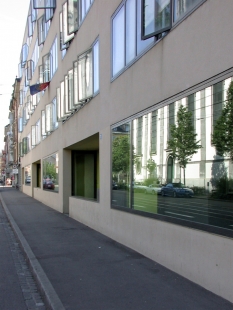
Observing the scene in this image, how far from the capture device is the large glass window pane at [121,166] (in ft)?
33.1

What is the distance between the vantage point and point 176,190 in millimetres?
7484

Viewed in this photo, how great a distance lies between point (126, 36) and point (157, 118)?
2756mm

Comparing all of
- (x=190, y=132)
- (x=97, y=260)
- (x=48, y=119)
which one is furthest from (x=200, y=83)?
(x=48, y=119)

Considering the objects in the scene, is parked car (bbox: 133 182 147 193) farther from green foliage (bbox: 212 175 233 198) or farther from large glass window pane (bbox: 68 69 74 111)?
large glass window pane (bbox: 68 69 74 111)

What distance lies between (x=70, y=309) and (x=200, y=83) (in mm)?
3670

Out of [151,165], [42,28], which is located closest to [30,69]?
[42,28]

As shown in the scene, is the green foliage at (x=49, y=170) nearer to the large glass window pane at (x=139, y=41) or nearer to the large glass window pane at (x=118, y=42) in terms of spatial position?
the large glass window pane at (x=118, y=42)

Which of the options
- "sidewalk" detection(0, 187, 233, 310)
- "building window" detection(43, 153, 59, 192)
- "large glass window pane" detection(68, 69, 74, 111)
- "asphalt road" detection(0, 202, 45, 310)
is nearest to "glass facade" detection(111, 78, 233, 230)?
"sidewalk" detection(0, 187, 233, 310)

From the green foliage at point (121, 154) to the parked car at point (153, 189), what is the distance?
56.2 inches

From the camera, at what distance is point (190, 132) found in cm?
696

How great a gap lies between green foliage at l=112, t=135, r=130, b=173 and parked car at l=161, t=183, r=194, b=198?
90.4 inches

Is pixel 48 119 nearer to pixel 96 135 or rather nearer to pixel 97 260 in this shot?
pixel 96 135

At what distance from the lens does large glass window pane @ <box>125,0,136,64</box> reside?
9361 millimetres

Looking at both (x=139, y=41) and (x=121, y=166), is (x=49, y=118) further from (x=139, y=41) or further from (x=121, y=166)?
(x=139, y=41)
